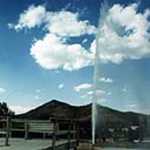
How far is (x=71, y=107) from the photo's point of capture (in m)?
56.4

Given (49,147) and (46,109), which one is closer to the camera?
(49,147)

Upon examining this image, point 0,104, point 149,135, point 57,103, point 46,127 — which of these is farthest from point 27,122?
point 0,104

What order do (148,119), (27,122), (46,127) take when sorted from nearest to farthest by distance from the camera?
1. (46,127)
2. (27,122)
3. (148,119)

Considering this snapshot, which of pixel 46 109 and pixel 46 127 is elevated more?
pixel 46 109

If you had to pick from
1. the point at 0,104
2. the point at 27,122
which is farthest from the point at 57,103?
the point at 27,122

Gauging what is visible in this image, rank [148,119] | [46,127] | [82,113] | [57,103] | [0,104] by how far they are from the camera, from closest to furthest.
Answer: [46,127]
[148,119]
[82,113]
[57,103]
[0,104]

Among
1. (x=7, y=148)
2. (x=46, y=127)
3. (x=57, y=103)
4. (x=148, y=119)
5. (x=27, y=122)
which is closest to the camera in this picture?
(x=7, y=148)

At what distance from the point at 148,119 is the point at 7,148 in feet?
69.3

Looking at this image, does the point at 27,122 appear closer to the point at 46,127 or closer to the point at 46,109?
the point at 46,127

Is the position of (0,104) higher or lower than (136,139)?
higher

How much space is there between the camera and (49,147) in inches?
651

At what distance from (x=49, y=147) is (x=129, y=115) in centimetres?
2173

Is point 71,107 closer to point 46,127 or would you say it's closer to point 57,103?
point 57,103

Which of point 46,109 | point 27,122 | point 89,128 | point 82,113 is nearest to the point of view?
point 27,122
